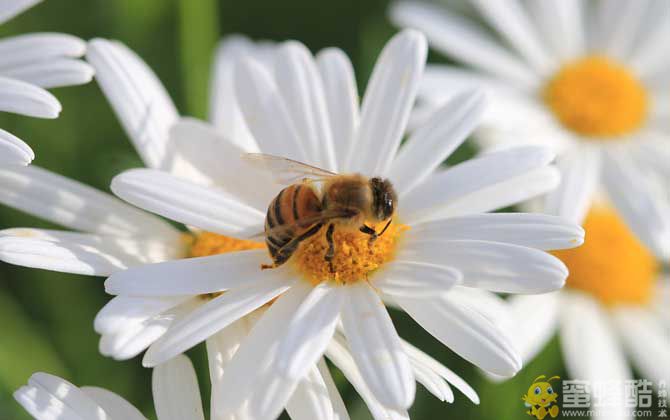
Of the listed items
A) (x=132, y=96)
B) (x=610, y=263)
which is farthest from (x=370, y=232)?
(x=610, y=263)

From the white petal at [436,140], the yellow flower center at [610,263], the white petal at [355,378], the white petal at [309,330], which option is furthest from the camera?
the yellow flower center at [610,263]

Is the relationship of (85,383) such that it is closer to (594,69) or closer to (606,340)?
(606,340)

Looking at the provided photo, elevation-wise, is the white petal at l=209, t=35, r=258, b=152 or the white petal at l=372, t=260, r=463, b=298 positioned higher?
the white petal at l=209, t=35, r=258, b=152

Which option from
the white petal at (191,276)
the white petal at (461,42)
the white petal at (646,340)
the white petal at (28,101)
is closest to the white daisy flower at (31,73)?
the white petal at (28,101)

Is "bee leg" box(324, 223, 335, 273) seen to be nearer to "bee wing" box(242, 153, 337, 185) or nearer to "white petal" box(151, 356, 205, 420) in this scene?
"bee wing" box(242, 153, 337, 185)

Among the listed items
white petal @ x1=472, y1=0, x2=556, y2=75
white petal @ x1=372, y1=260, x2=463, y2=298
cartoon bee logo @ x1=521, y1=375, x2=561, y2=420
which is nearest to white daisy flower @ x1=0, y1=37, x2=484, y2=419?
white petal @ x1=372, y1=260, x2=463, y2=298

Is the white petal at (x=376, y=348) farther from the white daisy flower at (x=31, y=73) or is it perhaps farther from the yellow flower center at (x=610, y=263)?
the yellow flower center at (x=610, y=263)

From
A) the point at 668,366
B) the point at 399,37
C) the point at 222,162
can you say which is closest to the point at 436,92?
the point at 399,37
